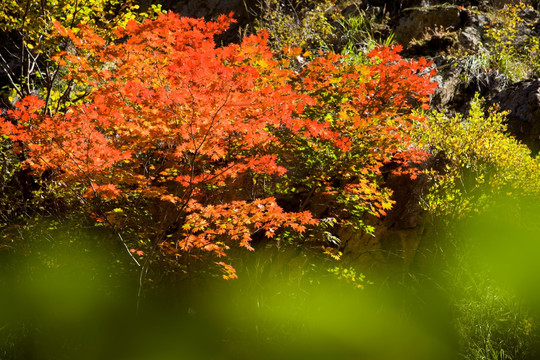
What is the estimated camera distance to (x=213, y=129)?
4.51m

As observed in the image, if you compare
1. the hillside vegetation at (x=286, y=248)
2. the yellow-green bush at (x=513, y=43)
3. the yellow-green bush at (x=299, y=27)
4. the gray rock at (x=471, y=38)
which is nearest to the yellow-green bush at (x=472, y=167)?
the hillside vegetation at (x=286, y=248)

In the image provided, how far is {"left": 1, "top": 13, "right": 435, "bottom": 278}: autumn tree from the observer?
16.3ft

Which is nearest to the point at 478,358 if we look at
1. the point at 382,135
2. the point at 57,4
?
the point at 382,135

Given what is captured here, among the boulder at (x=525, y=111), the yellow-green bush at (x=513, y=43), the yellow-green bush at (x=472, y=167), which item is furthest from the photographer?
the yellow-green bush at (x=513, y=43)

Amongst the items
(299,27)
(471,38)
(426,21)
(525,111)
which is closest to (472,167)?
Answer: (525,111)

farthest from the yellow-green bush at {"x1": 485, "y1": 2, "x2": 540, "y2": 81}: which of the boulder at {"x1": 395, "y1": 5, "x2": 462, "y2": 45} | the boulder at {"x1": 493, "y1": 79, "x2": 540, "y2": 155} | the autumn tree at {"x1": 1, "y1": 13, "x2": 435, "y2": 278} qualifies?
the autumn tree at {"x1": 1, "y1": 13, "x2": 435, "y2": 278}

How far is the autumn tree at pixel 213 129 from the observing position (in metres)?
4.95

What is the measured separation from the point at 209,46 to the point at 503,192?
6144 mm

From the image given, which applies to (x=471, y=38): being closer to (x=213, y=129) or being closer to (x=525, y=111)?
(x=525, y=111)

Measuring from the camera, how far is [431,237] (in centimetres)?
785

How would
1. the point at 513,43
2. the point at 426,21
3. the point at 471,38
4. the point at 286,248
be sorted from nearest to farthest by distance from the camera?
the point at 286,248 < the point at 471,38 < the point at 513,43 < the point at 426,21

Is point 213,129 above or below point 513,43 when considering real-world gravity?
below

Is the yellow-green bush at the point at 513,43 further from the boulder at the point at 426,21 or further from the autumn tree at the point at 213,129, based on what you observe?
the autumn tree at the point at 213,129

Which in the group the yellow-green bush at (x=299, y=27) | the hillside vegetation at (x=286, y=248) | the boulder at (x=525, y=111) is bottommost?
the hillside vegetation at (x=286, y=248)
